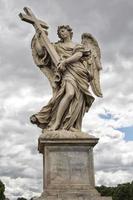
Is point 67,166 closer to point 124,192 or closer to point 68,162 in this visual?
point 68,162

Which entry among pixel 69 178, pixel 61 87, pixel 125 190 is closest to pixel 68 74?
pixel 61 87

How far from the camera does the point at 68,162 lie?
1377 cm

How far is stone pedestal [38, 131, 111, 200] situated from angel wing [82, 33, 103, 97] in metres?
2.26

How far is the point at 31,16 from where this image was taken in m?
16.4

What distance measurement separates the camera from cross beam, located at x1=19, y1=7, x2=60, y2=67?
49.7 feet

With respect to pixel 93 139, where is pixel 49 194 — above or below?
below

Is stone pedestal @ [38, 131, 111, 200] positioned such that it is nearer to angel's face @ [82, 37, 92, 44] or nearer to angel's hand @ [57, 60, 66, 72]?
angel's hand @ [57, 60, 66, 72]

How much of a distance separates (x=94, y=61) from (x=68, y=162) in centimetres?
424

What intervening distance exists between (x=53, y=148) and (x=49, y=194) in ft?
5.32

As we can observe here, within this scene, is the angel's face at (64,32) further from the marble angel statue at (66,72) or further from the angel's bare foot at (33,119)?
the angel's bare foot at (33,119)

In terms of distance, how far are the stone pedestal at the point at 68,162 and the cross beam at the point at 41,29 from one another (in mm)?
2842

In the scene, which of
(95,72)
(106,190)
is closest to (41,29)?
(95,72)

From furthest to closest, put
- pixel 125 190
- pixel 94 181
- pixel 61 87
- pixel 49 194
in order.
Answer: pixel 125 190
pixel 61 87
pixel 94 181
pixel 49 194

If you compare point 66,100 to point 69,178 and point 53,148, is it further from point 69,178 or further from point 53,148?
point 69,178
